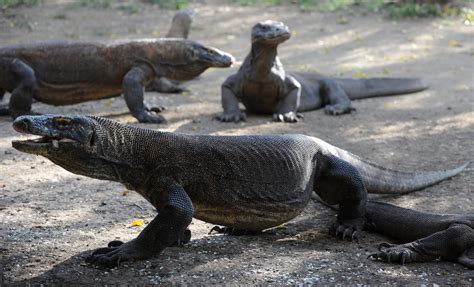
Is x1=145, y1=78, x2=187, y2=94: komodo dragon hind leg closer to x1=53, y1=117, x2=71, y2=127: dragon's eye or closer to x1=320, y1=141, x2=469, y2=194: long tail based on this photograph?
x1=320, y1=141, x2=469, y2=194: long tail

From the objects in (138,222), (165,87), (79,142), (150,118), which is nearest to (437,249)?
(138,222)

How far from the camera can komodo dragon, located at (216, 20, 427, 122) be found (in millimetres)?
9334

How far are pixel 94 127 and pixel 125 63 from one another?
195 inches

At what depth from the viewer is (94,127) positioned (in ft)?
14.5

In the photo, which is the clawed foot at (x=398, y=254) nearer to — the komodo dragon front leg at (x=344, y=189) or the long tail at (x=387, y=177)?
the komodo dragon front leg at (x=344, y=189)

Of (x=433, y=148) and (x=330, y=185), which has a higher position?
(x=330, y=185)

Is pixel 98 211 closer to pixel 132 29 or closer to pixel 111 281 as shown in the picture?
pixel 111 281

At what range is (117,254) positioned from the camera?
14.7 feet

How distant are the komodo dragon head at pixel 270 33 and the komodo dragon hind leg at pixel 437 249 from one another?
470 centimetres

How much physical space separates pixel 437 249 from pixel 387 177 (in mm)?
1373

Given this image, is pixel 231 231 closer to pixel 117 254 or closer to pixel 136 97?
pixel 117 254

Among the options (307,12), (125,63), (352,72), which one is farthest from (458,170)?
(307,12)

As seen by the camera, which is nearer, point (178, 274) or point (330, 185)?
point (178, 274)

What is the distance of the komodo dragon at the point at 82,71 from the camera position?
29.2ft
